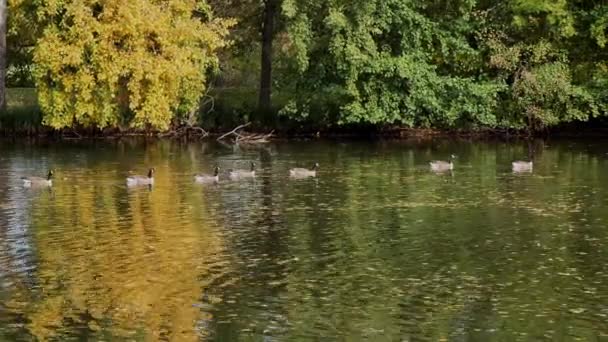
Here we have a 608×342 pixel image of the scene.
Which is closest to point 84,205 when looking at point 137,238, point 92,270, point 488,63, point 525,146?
point 137,238

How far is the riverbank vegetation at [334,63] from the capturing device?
175 ft

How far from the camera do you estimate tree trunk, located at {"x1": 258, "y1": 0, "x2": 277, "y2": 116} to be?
6088cm

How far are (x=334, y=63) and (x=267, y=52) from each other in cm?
569

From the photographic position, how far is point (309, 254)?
26.7m

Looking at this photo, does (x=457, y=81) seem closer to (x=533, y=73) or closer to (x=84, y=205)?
(x=533, y=73)

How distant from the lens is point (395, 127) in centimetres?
5956

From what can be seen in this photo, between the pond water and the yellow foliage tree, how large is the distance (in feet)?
29.1

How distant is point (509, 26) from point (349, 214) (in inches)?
1132

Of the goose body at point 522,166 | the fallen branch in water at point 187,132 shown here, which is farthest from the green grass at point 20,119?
the goose body at point 522,166

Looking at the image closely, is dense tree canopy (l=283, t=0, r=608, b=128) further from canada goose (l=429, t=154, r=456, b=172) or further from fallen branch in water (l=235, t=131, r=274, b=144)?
canada goose (l=429, t=154, r=456, b=172)

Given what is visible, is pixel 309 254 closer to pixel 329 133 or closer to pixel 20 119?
pixel 20 119

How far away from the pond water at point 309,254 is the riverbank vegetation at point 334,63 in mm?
9617

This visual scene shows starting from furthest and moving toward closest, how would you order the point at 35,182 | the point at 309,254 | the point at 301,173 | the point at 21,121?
the point at 21,121, the point at 301,173, the point at 35,182, the point at 309,254

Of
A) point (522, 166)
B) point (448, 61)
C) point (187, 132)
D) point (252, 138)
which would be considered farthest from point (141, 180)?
point (448, 61)
